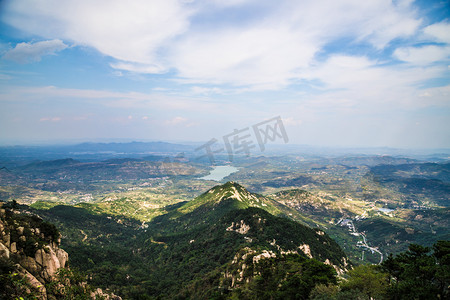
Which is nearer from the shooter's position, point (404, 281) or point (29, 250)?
point (404, 281)

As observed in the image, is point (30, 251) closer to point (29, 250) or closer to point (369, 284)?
point (29, 250)

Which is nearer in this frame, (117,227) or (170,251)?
(170,251)

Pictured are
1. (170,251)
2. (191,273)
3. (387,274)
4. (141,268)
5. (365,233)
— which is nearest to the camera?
(387,274)

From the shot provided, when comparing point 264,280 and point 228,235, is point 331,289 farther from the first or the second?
point 228,235

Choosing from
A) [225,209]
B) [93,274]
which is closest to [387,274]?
[93,274]

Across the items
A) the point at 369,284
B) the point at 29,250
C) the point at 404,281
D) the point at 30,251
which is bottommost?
the point at 369,284

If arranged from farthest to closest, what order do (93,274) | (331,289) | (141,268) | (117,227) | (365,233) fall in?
(365,233) → (117,227) → (141,268) → (93,274) → (331,289)

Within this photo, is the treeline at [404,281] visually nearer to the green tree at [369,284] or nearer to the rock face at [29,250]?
the green tree at [369,284]

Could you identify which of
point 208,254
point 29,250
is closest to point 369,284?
point 29,250

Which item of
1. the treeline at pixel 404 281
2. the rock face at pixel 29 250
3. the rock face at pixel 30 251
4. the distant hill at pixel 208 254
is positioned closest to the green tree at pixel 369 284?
the treeline at pixel 404 281
